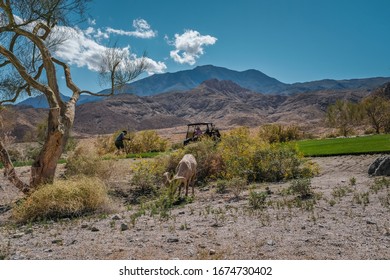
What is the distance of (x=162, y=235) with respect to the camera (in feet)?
17.1

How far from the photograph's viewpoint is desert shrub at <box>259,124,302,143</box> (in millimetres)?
28422

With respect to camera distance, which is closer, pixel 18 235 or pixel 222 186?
pixel 18 235

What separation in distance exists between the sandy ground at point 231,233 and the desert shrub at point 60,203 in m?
0.46

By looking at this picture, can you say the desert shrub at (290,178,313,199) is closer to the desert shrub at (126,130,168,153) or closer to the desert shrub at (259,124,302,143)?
the desert shrub at (126,130,168,153)

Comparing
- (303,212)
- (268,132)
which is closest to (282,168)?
(303,212)

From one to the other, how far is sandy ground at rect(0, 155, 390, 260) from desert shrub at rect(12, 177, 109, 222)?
46 centimetres

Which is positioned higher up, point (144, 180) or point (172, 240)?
point (144, 180)

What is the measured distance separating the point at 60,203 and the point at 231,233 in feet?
13.4

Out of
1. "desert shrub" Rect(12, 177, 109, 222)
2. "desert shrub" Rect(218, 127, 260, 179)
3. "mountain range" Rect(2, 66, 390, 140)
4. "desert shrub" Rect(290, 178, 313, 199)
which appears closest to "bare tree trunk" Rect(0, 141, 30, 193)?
"desert shrub" Rect(12, 177, 109, 222)

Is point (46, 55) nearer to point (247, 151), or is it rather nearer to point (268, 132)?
point (247, 151)

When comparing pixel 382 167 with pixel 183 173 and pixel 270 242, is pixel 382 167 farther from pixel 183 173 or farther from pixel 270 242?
pixel 270 242

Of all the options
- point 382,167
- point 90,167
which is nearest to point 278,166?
point 382,167

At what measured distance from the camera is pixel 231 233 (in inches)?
203
